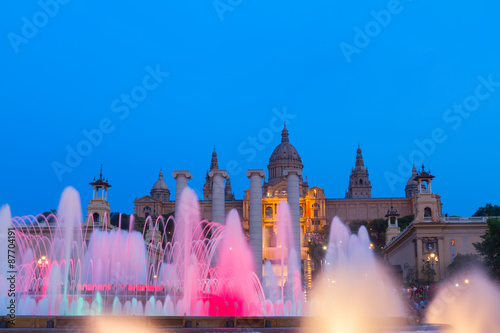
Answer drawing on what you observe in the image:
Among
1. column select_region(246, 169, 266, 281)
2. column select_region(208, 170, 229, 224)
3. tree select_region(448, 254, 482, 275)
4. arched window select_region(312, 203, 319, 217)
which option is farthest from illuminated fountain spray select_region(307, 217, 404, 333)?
arched window select_region(312, 203, 319, 217)

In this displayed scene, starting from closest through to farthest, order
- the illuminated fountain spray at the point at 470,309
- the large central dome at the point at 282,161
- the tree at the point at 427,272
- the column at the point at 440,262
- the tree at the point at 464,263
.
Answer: the illuminated fountain spray at the point at 470,309 < the tree at the point at 464,263 < the tree at the point at 427,272 < the column at the point at 440,262 < the large central dome at the point at 282,161

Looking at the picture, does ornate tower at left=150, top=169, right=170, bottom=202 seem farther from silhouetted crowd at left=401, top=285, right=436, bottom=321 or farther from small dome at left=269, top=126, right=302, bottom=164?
silhouetted crowd at left=401, top=285, right=436, bottom=321

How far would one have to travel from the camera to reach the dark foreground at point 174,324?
17828 mm

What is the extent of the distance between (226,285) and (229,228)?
7.66 meters

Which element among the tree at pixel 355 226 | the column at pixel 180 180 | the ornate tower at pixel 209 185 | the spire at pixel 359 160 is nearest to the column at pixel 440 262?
the column at pixel 180 180

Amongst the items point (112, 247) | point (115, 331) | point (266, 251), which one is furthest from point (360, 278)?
point (266, 251)

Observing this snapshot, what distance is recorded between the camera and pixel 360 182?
17612cm

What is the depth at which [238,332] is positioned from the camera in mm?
18266

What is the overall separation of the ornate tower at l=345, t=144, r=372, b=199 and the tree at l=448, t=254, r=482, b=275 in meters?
117

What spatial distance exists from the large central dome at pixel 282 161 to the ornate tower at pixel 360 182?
1914 centimetres

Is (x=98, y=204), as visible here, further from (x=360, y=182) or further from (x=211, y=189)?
(x=360, y=182)

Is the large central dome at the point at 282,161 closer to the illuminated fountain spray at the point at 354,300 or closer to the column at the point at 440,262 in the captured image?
the illuminated fountain spray at the point at 354,300

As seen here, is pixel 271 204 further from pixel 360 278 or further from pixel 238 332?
pixel 238 332

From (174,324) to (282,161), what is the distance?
147413 millimetres
